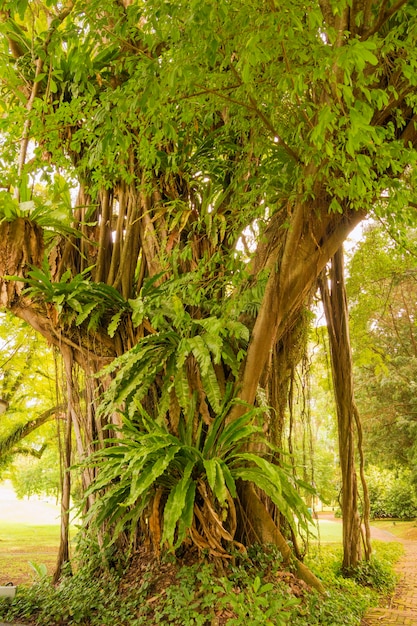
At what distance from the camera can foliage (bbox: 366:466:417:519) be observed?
941 centimetres

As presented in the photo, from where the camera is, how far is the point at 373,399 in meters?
8.83

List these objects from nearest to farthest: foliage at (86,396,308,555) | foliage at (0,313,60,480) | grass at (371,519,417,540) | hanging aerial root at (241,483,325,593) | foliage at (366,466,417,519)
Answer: foliage at (86,396,308,555) < hanging aerial root at (241,483,325,593) < foliage at (0,313,60,480) < grass at (371,519,417,540) < foliage at (366,466,417,519)

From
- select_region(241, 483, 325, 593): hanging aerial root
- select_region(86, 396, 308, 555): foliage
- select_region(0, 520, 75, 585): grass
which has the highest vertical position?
select_region(86, 396, 308, 555): foliage

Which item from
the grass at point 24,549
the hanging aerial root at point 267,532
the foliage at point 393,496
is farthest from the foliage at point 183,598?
the foliage at point 393,496

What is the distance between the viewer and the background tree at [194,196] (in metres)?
2.18

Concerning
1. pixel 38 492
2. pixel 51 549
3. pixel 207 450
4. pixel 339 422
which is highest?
pixel 339 422

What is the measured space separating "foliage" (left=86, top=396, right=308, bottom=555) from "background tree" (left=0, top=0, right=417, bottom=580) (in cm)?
2

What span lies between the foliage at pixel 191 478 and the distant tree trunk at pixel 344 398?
1.85 m

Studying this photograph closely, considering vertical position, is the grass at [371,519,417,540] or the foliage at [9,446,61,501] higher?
the foliage at [9,446,61,501]

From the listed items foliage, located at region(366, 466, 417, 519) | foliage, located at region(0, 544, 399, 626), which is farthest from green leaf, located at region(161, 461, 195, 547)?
foliage, located at region(366, 466, 417, 519)

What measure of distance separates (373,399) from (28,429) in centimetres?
577

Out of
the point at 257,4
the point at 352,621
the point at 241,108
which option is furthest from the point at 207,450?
the point at 257,4

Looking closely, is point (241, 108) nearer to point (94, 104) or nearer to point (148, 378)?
point (94, 104)

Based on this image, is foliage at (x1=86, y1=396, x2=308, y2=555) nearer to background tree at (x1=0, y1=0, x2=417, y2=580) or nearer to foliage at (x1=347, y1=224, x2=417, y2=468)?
background tree at (x1=0, y1=0, x2=417, y2=580)
